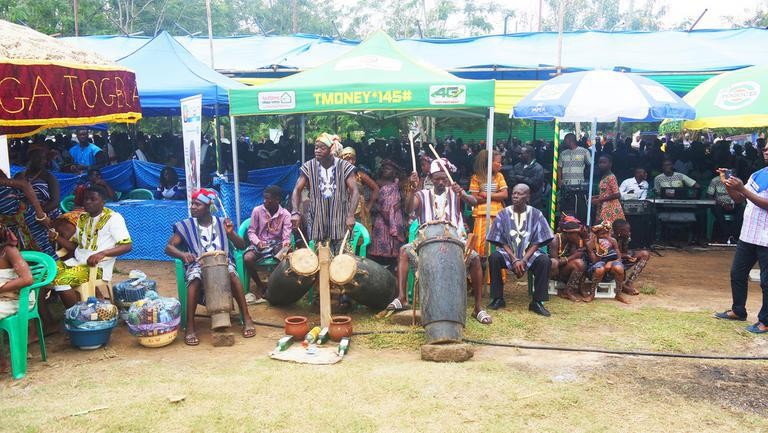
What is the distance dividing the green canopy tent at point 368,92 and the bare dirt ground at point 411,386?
2257mm

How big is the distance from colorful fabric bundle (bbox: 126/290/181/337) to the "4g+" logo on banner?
10.6ft

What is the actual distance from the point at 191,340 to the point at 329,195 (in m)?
2.02

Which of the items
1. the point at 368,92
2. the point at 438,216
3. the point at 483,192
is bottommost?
the point at 438,216

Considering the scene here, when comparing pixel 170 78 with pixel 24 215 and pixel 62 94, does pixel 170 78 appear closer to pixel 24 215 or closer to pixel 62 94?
pixel 24 215

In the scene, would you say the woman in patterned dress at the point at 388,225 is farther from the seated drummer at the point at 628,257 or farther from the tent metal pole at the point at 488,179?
the seated drummer at the point at 628,257

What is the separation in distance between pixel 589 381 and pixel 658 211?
642 centimetres

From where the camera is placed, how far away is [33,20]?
18938 mm

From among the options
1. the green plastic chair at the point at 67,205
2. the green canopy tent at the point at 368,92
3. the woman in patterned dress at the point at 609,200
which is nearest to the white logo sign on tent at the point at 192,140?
the green canopy tent at the point at 368,92

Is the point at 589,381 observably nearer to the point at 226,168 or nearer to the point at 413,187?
the point at 413,187

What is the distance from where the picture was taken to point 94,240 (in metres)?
5.69

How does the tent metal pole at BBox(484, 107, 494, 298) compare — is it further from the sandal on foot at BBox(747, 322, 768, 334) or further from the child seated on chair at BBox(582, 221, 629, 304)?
the sandal on foot at BBox(747, 322, 768, 334)

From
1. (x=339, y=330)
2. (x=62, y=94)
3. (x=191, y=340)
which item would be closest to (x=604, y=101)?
(x=339, y=330)

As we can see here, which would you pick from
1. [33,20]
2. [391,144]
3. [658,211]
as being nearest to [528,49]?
[391,144]

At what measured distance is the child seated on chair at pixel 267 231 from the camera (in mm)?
6547
